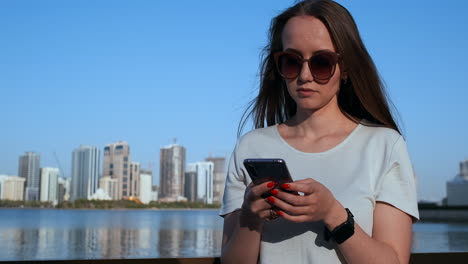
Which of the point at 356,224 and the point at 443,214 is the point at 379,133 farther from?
the point at 443,214

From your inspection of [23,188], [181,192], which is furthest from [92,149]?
[181,192]

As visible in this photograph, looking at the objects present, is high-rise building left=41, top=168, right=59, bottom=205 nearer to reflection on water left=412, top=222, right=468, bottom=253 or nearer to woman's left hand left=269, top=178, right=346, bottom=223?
reflection on water left=412, top=222, right=468, bottom=253

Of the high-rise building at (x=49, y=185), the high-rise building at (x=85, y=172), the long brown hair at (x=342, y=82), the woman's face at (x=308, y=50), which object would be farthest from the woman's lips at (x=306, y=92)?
the high-rise building at (x=49, y=185)

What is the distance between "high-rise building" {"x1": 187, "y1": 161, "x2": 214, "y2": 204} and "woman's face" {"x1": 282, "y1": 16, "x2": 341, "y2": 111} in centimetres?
12883

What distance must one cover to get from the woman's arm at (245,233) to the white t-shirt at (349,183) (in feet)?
0.10

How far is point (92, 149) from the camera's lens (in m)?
154

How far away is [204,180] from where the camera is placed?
452ft

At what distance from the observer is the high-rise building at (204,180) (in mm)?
131375

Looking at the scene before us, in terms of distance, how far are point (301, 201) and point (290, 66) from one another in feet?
1.43

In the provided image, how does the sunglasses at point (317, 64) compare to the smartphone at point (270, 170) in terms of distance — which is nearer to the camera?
the smartphone at point (270, 170)

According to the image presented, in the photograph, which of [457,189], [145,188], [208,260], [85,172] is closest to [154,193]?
[145,188]

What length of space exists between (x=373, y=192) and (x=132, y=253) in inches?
835

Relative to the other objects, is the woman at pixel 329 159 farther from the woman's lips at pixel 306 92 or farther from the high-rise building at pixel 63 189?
the high-rise building at pixel 63 189

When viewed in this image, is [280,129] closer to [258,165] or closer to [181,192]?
[258,165]
